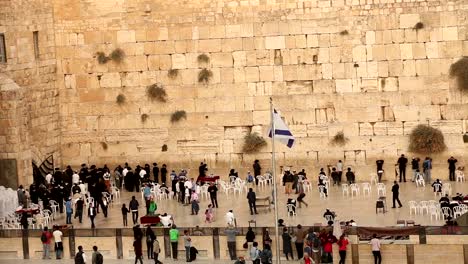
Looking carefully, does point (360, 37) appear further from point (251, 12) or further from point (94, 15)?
point (94, 15)

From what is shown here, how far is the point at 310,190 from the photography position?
50719 millimetres

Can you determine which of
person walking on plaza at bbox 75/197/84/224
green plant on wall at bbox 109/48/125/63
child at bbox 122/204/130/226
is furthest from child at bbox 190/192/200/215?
green plant on wall at bbox 109/48/125/63

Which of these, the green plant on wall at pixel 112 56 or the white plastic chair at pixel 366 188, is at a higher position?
the green plant on wall at pixel 112 56

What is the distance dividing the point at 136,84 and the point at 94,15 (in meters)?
2.44

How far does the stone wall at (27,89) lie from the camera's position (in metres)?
50.6

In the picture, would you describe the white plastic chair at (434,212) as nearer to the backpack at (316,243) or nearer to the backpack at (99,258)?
the backpack at (316,243)

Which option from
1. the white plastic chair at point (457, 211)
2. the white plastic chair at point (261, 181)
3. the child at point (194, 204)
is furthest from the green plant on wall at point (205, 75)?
the white plastic chair at point (457, 211)

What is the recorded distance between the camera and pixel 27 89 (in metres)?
52.2

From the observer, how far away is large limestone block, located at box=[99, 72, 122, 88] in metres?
53.7

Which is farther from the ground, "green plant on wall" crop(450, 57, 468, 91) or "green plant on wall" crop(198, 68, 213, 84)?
"green plant on wall" crop(198, 68, 213, 84)

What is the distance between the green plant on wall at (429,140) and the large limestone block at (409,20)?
9.83 feet

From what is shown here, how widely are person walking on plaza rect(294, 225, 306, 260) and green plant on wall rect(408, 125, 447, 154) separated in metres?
9.10

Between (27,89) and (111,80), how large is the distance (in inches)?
111

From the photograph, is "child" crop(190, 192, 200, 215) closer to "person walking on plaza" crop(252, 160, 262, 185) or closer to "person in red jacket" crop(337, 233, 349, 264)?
"person walking on plaza" crop(252, 160, 262, 185)
